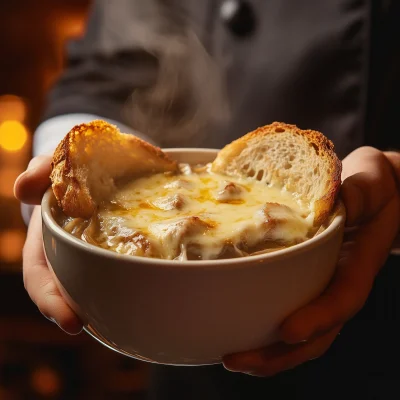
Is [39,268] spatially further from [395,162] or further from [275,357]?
[395,162]

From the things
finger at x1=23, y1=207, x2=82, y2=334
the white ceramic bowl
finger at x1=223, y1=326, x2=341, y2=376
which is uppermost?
the white ceramic bowl

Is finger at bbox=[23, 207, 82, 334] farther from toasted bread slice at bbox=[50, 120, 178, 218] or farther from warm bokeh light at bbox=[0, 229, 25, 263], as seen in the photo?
warm bokeh light at bbox=[0, 229, 25, 263]

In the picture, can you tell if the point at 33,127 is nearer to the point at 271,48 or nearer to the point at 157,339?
the point at 271,48

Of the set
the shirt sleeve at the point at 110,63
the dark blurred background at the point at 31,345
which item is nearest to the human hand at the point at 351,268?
the shirt sleeve at the point at 110,63

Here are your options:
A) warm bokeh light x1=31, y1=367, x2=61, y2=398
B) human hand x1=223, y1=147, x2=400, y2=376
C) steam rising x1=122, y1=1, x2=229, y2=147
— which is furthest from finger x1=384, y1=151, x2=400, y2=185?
warm bokeh light x1=31, y1=367, x2=61, y2=398

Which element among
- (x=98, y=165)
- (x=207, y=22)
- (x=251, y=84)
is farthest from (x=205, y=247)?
(x=207, y=22)

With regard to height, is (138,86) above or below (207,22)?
below

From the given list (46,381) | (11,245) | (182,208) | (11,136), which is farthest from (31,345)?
(182,208)
